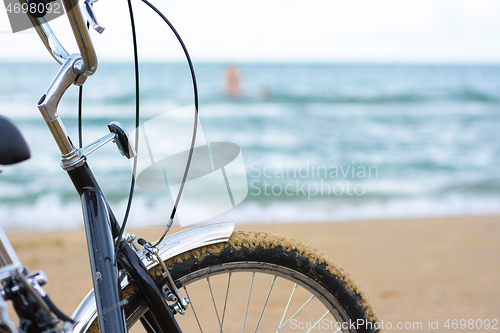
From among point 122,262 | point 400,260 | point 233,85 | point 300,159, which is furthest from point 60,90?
point 233,85

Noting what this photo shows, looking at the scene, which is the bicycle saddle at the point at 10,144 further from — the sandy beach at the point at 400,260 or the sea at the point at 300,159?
the sandy beach at the point at 400,260

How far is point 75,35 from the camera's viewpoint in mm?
778

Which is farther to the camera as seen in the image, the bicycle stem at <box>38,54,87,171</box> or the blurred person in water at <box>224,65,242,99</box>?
the blurred person in water at <box>224,65,242,99</box>

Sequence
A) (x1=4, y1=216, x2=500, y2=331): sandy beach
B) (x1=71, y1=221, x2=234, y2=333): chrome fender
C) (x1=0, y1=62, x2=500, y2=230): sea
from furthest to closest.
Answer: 1. (x1=0, y1=62, x2=500, y2=230): sea
2. (x1=4, y1=216, x2=500, y2=331): sandy beach
3. (x1=71, y1=221, x2=234, y2=333): chrome fender

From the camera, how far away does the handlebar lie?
76 centimetres

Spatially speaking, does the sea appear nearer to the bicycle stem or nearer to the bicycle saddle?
the bicycle stem

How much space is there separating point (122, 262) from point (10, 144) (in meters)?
0.41

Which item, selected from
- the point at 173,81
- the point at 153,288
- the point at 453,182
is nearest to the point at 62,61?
the point at 153,288

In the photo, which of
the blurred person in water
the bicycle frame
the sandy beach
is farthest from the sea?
the blurred person in water

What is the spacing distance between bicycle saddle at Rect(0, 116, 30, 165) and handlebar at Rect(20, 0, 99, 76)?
0.20 metres

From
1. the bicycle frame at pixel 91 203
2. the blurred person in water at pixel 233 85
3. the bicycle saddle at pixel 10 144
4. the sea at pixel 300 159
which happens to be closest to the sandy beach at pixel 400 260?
the sea at pixel 300 159

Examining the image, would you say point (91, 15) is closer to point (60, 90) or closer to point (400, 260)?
point (60, 90)

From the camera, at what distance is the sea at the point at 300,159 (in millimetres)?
5469

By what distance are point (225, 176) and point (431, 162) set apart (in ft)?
27.2
